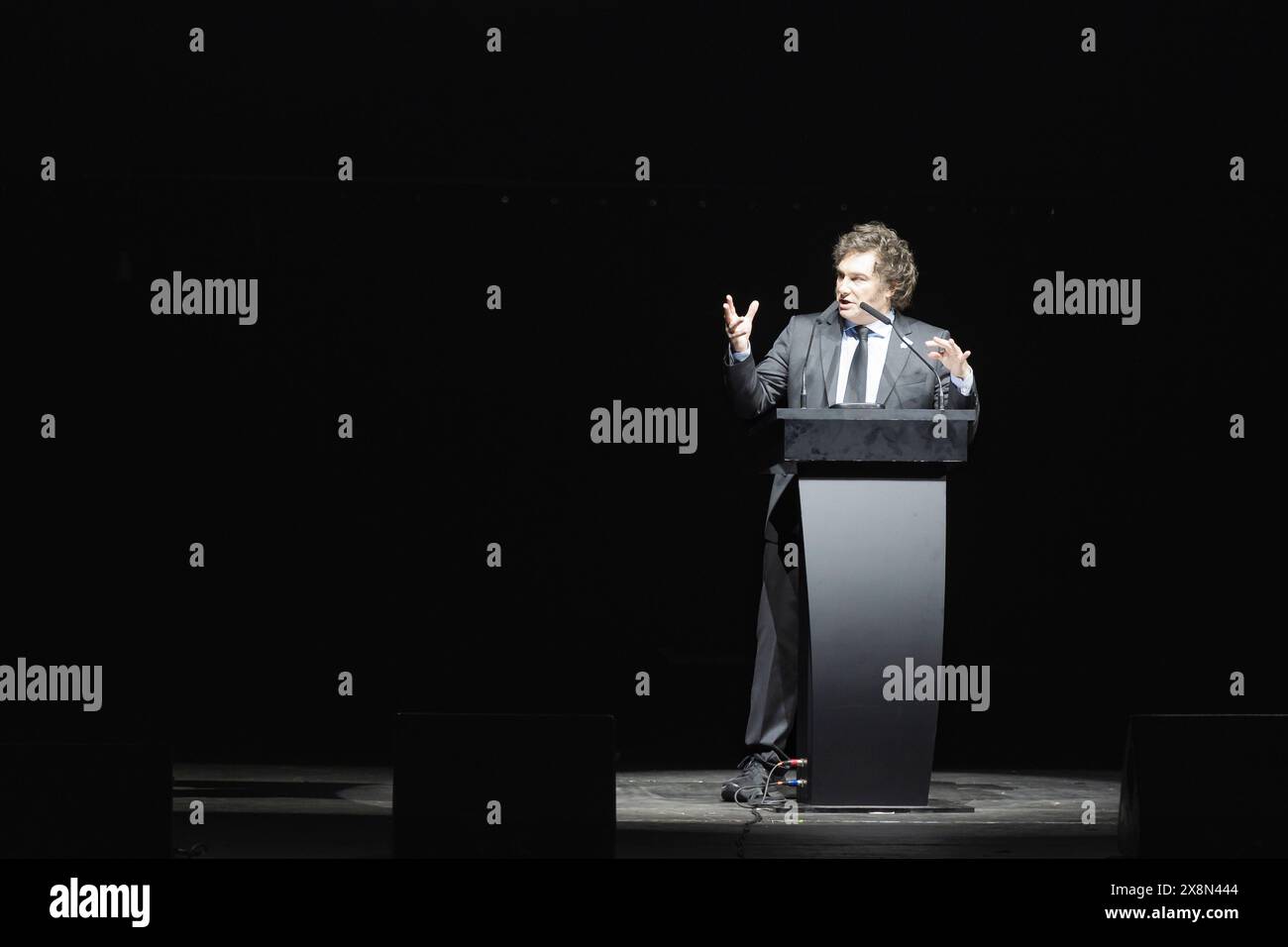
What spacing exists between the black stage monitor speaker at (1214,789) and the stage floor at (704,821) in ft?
1.03

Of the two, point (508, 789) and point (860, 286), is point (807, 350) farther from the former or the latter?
point (508, 789)

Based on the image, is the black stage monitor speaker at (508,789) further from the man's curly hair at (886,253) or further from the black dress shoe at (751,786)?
the man's curly hair at (886,253)

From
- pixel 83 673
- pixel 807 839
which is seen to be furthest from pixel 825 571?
pixel 83 673

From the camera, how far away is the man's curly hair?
16.3 ft

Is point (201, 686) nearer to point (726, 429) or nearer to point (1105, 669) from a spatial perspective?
point (726, 429)

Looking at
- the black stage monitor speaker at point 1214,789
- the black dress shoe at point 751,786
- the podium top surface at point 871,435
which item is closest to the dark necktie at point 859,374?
the podium top surface at point 871,435

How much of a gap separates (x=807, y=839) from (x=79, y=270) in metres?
4.93

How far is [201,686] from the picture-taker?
27.0ft

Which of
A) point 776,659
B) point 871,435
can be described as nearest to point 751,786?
point 776,659

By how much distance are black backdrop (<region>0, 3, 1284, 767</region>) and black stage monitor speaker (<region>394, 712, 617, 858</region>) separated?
3.50 m

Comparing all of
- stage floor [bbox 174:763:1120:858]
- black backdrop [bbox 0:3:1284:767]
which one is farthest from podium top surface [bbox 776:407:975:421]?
black backdrop [bbox 0:3:1284:767]

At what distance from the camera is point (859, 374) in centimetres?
502

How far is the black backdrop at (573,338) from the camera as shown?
7.60 metres
